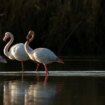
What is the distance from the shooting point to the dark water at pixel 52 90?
450 inches

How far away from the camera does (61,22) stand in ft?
90.1

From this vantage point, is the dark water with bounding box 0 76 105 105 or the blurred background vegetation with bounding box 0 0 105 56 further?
the blurred background vegetation with bounding box 0 0 105 56

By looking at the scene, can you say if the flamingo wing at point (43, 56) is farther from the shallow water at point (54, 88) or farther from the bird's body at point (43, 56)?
the shallow water at point (54, 88)

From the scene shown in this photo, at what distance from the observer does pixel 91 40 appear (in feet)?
89.5

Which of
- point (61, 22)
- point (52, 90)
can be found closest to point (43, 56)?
point (52, 90)

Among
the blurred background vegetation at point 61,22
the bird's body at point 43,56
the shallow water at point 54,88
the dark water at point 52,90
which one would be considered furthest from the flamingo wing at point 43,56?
the blurred background vegetation at point 61,22

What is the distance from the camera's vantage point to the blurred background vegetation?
88.9 feet

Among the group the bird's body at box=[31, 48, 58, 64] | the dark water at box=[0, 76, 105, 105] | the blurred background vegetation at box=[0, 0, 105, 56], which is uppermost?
the blurred background vegetation at box=[0, 0, 105, 56]

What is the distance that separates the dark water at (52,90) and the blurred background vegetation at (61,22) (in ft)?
35.0

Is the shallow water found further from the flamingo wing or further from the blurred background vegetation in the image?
the blurred background vegetation

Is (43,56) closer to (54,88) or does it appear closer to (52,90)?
(54,88)

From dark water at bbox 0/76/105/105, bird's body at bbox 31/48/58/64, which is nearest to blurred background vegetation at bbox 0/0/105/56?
bird's body at bbox 31/48/58/64

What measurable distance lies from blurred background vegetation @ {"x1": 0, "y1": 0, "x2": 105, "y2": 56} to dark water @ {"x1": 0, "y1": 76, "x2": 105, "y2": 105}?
35.0 ft

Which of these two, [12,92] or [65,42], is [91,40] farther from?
[12,92]
